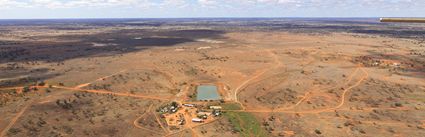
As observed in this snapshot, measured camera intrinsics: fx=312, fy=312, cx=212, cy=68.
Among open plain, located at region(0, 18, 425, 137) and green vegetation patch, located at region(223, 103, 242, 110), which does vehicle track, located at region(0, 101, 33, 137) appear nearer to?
open plain, located at region(0, 18, 425, 137)

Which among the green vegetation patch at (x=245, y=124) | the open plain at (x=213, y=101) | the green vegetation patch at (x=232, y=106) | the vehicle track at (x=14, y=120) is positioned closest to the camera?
the vehicle track at (x=14, y=120)

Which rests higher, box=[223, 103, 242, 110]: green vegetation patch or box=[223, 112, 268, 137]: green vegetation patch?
box=[223, 103, 242, 110]: green vegetation patch

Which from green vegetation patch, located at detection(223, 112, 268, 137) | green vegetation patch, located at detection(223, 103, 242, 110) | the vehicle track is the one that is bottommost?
green vegetation patch, located at detection(223, 112, 268, 137)

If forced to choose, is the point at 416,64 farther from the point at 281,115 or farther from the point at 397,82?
the point at 281,115

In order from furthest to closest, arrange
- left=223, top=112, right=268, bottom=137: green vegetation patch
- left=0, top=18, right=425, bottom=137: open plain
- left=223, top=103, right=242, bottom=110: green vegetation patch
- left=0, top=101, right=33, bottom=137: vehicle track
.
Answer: left=223, top=103, right=242, bottom=110: green vegetation patch
left=0, top=18, right=425, bottom=137: open plain
left=223, top=112, right=268, bottom=137: green vegetation patch
left=0, top=101, right=33, bottom=137: vehicle track

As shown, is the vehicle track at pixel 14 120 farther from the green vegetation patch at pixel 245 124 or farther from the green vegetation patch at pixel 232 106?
the green vegetation patch at pixel 232 106

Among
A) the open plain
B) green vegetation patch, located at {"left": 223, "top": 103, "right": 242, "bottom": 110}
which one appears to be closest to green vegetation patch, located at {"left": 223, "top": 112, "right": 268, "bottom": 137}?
the open plain

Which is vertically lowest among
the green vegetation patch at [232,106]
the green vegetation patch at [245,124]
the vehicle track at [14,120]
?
the green vegetation patch at [245,124]

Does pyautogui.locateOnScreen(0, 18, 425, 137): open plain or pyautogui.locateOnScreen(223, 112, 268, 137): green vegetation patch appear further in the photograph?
pyautogui.locateOnScreen(0, 18, 425, 137): open plain

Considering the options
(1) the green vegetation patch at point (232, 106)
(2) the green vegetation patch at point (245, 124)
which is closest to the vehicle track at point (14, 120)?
(2) the green vegetation patch at point (245, 124)
